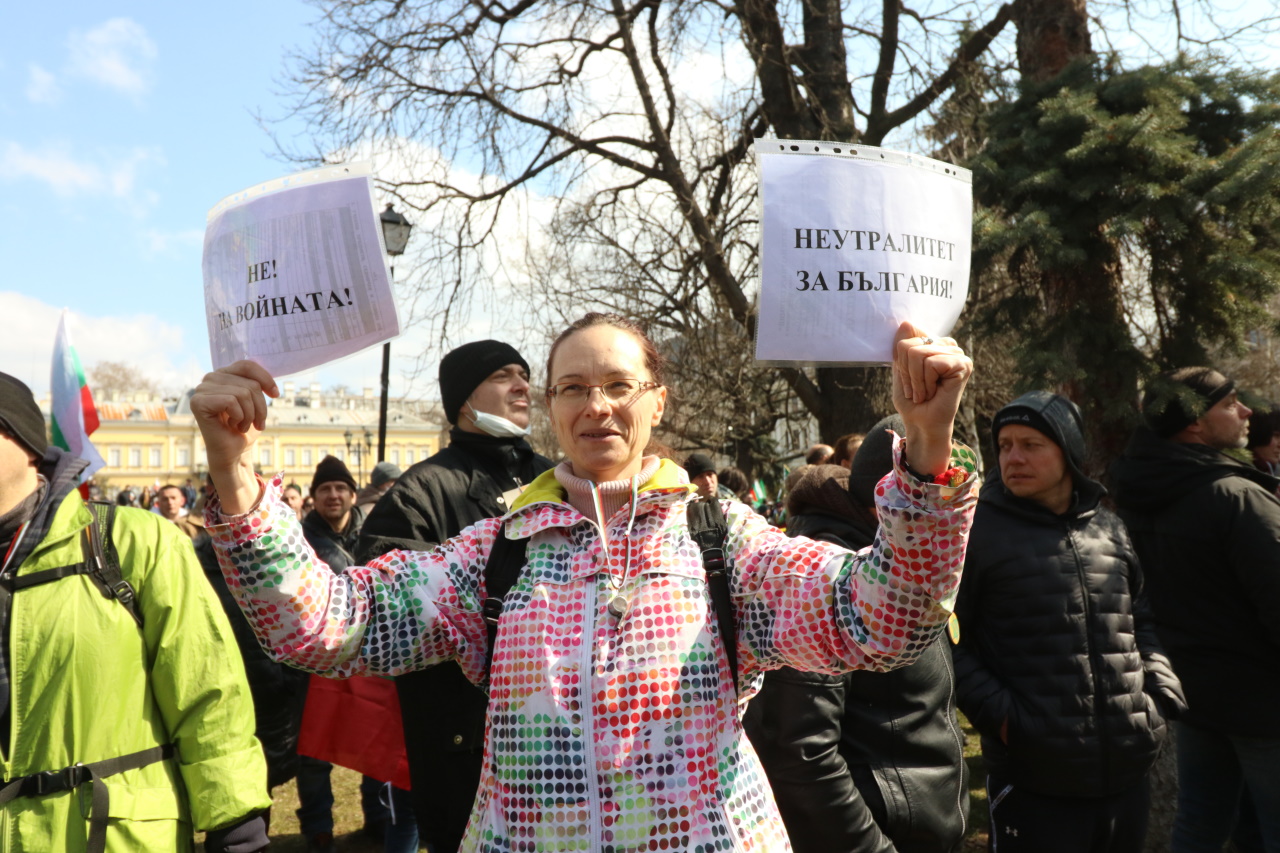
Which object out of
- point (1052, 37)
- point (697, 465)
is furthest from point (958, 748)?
point (697, 465)

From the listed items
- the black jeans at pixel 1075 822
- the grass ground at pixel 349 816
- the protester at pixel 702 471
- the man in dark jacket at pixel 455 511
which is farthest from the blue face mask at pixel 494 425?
the protester at pixel 702 471

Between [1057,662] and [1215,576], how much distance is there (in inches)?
39.4

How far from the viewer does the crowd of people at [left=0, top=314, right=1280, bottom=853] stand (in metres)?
1.54

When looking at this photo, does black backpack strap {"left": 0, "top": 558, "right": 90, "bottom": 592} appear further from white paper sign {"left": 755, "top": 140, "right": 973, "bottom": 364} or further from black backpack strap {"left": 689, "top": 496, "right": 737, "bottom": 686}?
white paper sign {"left": 755, "top": 140, "right": 973, "bottom": 364}

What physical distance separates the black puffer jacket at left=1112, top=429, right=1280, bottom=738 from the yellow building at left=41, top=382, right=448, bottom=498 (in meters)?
53.6

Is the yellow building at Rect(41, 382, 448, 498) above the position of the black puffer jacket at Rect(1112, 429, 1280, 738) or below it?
above

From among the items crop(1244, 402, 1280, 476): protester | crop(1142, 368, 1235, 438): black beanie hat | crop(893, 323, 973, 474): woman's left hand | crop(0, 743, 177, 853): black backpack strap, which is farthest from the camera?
crop(1244, 402, 1280, 476): protester

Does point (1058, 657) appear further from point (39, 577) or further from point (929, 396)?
point (39, 577)

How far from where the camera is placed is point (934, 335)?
1749mm

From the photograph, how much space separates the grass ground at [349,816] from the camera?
4.85 metres

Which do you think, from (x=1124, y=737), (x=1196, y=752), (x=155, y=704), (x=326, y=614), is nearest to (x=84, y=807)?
(x=155, y=704)

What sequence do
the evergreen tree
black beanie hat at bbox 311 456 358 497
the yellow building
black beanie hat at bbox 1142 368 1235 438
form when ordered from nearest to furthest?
black beanie hat at bbox 1142 368 1235 438 → the evergreen tree → black beanie hat at bbox 311 456 358 497 → the yellow building

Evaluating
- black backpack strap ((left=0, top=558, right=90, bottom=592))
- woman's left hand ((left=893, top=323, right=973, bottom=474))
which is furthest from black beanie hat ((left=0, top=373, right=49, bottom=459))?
woman's left hand ((left=893, top=323, right=973, bottom=474))

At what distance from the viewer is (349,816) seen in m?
5.89
